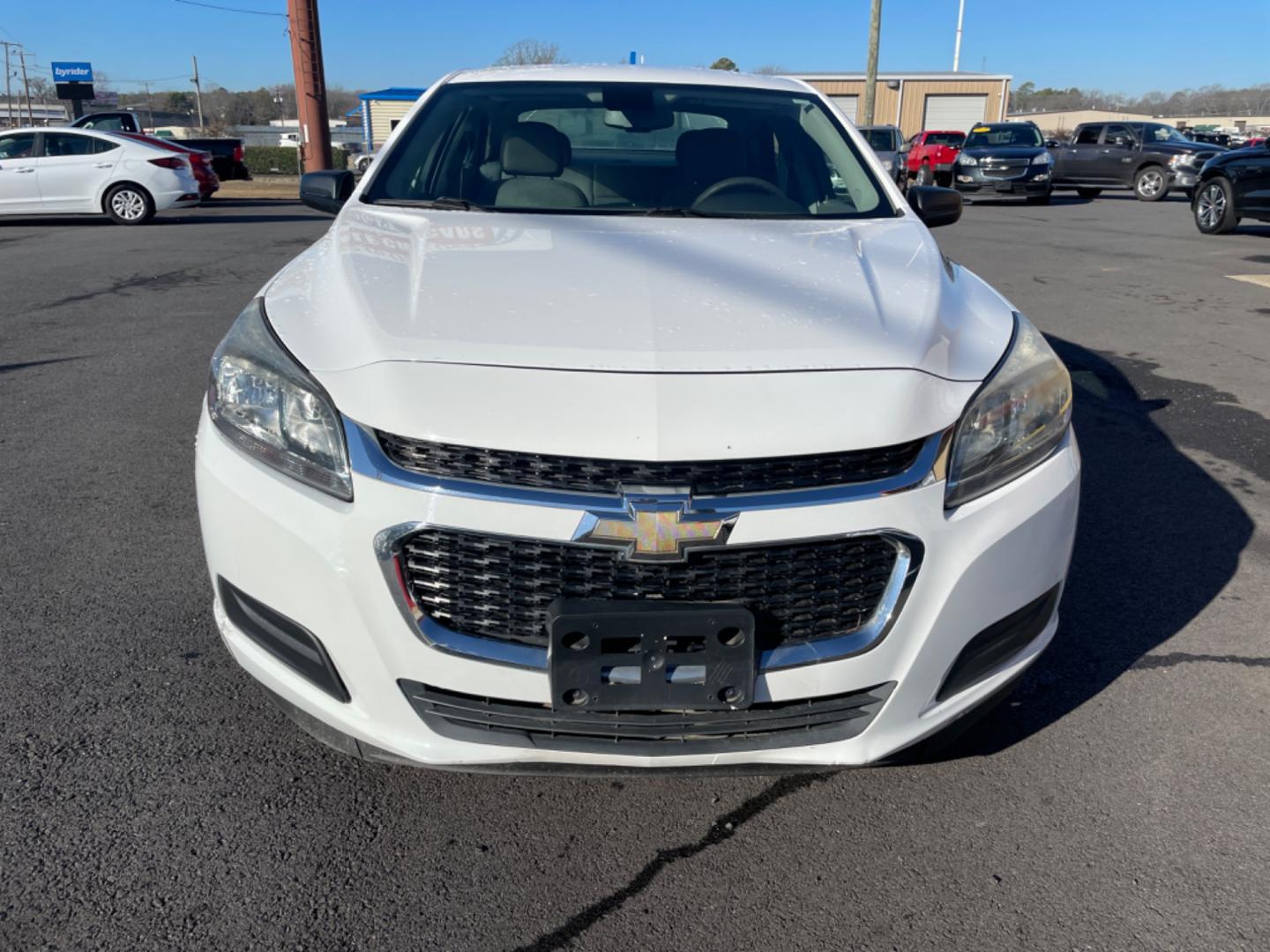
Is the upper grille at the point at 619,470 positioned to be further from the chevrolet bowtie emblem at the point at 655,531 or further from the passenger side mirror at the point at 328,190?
the passenger side mirror at the point at 328,190

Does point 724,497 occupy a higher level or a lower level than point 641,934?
higher

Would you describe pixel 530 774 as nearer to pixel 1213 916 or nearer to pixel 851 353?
pixel 851 353

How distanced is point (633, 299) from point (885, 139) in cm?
2387

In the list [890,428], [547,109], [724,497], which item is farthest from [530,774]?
[547,109]

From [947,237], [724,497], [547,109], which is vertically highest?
[547,109]

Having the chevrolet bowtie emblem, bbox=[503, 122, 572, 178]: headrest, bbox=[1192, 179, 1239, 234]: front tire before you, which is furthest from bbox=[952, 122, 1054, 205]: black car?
the chevrolet bowtie emblem

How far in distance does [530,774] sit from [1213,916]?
53.4 inches

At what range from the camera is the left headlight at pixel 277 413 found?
75.7 inches

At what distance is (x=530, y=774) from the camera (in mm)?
1957

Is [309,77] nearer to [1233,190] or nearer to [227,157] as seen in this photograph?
[227,157]

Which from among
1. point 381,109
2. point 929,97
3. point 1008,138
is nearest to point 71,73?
point 381,109

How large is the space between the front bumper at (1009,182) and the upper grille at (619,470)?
66.0 ft

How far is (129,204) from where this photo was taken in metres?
15.6

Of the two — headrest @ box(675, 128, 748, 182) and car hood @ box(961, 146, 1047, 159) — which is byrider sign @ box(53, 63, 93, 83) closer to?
car hood @ box(961, 146, 1047, 159)
